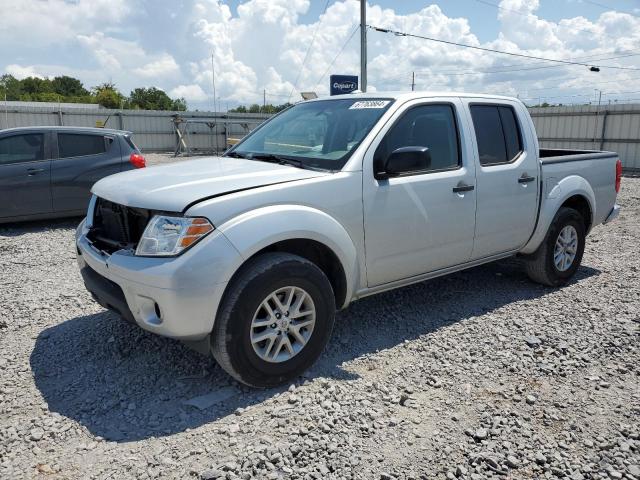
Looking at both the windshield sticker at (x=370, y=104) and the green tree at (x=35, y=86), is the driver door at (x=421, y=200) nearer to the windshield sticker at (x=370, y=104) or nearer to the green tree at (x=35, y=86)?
the windshield sticker at (x=370, y=104)

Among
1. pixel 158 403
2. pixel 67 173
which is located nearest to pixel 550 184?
pixel 158 403

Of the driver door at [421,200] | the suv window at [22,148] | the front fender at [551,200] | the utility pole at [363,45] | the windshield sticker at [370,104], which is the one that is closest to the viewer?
the driver door at [421,200]

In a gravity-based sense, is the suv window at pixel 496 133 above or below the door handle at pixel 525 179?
above

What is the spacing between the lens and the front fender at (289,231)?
3.16m

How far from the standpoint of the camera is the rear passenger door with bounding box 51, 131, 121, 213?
27.3ft

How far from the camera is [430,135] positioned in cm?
433

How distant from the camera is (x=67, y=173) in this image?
328 inches

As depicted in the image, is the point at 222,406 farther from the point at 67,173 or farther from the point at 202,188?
the point at 67,173

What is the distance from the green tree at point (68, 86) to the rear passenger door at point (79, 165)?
9996cm

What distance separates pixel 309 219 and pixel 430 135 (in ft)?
4.84

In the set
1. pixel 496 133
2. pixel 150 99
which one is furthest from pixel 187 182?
pixel 150 99

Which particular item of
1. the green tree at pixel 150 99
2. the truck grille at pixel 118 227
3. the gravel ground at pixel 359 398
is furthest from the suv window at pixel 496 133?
the green tree at pixel 150 99

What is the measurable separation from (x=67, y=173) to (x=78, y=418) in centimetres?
613

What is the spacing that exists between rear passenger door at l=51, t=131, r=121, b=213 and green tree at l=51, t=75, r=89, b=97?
328ft
